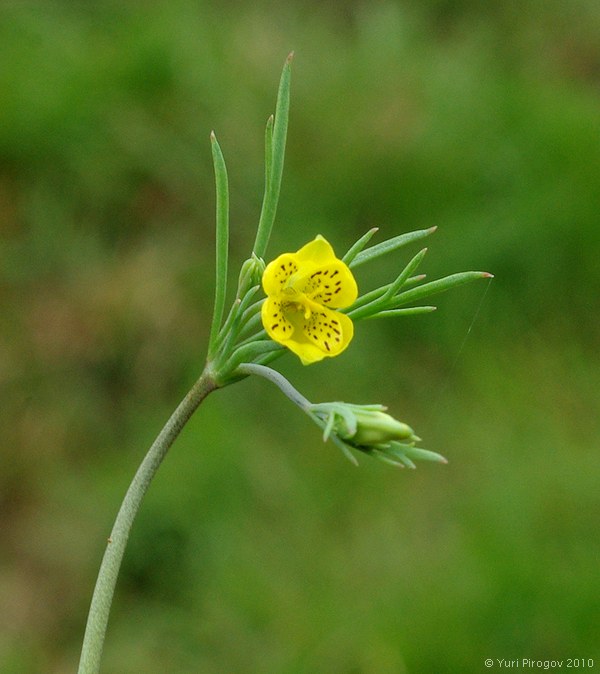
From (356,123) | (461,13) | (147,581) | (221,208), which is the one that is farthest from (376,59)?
(221,208)

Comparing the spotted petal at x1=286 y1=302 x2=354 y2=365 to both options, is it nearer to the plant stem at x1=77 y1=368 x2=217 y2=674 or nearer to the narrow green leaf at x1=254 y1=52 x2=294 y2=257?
the narrow green leaf at x1=254 y1=52 x2=294 y2=257

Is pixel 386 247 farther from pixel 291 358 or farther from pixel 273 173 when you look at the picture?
pixel 291 358

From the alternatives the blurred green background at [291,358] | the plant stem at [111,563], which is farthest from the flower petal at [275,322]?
the blurred green background at [291,358]

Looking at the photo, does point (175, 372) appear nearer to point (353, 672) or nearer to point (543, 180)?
point (353, 672)

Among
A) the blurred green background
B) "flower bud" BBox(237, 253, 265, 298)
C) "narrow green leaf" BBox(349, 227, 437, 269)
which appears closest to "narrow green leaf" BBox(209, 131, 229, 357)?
"flower bud" BBox(237, 253, 265, 298)

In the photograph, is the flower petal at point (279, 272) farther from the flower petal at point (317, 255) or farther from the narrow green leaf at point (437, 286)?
the narrow green leaf at point (437, 286)

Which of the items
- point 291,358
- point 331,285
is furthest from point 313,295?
point 291,358
